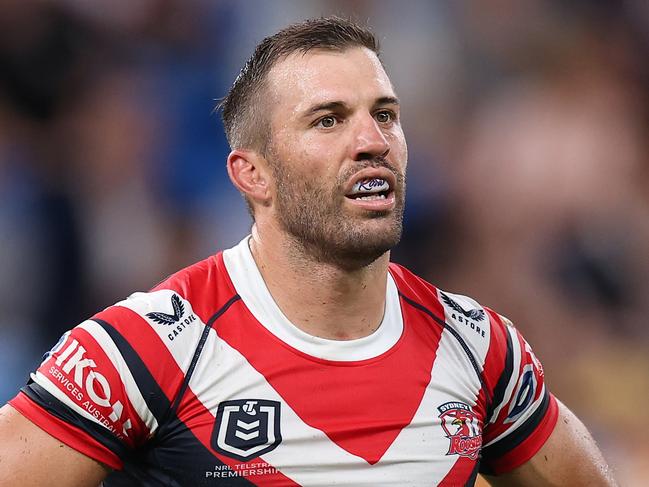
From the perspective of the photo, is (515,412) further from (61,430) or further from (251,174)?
(61,430)

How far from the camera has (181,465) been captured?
9.46 feet

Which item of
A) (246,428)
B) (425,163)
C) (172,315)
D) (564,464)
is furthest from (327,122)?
(425,163)

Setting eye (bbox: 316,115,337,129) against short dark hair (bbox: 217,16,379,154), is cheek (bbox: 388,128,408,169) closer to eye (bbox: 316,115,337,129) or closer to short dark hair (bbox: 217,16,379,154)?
eye (bbox: 316,115,337,129)

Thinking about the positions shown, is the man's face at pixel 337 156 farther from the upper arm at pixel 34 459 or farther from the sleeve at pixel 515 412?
the upper arm at pixel 34 459

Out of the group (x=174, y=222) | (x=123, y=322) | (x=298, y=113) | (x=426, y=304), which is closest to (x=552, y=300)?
(x=174, y=222)

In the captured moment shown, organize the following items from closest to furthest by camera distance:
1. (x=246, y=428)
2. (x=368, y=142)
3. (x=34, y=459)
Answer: (x=34, y=459) → (x=246, y=428) → (x=368, y=142)

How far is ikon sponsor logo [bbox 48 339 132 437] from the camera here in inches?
108

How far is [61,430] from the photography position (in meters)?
2.72

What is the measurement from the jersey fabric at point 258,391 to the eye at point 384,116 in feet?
1.89

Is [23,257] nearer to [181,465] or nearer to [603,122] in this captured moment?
[181,465]

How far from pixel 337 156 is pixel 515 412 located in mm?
1033

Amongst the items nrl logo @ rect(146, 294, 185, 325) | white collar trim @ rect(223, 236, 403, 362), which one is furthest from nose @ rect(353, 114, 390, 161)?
nrl logo @ rect(146, 294, 185, 325)

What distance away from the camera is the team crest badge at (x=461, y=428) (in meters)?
3.12

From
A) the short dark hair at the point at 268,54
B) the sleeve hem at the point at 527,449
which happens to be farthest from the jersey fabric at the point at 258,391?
Answer: the short dark hair at the point at 268,54
